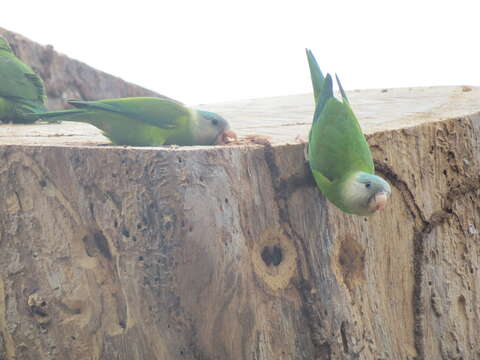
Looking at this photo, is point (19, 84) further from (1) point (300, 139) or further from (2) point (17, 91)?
(1) point (300, 139)

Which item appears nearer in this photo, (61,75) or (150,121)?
(150,121)

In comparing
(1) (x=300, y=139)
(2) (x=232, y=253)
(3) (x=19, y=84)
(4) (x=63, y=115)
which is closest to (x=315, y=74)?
(1) (x=300, y=139)

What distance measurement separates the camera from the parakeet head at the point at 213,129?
6.77 feet

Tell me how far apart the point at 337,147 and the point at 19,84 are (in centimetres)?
191

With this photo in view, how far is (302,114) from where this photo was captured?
111 inches

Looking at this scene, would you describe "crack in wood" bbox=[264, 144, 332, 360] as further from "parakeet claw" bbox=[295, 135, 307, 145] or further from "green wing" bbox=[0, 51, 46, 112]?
"green wing" bbox=[0, 51, 46, 112]

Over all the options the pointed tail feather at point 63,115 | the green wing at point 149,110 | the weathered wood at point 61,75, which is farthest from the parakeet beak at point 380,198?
the weathered wood at point 61,75

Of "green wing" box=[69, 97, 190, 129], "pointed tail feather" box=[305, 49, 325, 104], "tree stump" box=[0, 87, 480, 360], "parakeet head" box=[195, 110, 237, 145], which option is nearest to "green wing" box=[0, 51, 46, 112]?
"tree stump" box=[0, 87, 480, 360]

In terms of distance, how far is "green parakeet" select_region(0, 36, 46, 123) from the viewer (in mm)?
2933

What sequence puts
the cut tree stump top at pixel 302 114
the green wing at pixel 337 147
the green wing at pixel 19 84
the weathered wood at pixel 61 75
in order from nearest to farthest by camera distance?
the green wing at pixel 337 147, the cut tree stump top at pixel 302 114, the green wing at pixel 19 84, the weathered wood at pixel 61 75

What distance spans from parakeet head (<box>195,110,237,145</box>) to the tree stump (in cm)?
20

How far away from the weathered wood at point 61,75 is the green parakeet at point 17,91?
1.17 metres

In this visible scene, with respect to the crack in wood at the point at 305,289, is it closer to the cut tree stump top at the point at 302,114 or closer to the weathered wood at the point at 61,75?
the cut tree stump top at the point at 302,114

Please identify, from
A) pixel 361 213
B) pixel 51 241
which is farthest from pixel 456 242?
pixel 51 241
